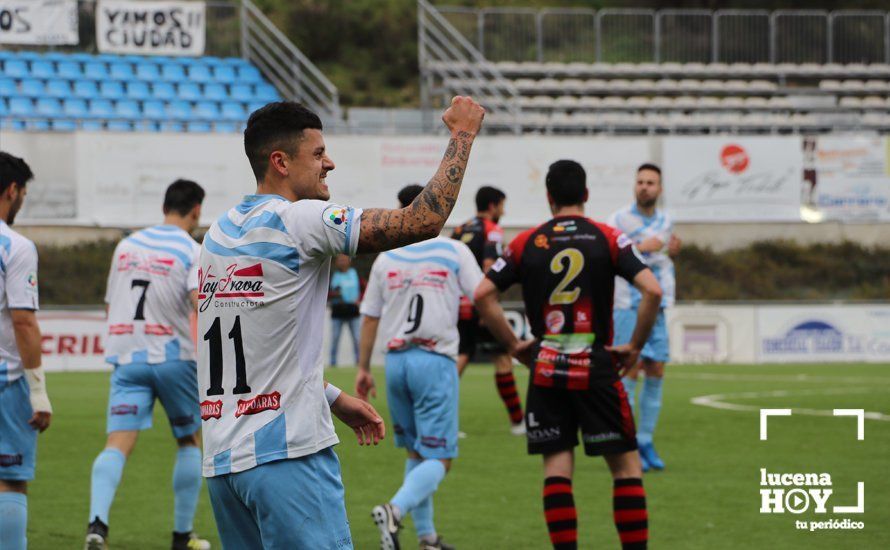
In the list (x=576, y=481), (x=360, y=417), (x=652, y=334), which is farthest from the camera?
(x=652, y=334)

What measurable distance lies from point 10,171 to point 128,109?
981 inches

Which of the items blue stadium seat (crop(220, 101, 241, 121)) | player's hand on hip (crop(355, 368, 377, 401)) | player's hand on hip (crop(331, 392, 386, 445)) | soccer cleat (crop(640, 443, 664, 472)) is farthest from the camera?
blue stadium seat (crop(220, 101, 241, 121))

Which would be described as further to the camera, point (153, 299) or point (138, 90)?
point (138, 90)

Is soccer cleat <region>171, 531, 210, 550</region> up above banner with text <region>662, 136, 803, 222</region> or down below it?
below

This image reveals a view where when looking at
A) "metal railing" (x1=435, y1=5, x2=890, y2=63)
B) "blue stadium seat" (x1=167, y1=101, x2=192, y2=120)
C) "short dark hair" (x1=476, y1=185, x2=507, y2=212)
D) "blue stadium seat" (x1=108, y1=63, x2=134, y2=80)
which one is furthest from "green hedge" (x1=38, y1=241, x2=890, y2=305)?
"short dark hair" (x1=476, y1=185, x2=507, y2=212)

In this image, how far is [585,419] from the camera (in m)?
6.82

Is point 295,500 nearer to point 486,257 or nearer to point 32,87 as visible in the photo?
point 486,257

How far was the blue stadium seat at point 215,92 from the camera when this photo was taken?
31.7 metres

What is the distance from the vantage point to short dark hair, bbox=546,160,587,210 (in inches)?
277

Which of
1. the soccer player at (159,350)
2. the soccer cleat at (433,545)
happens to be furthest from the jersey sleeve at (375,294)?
the soccer cleat at (433,545)

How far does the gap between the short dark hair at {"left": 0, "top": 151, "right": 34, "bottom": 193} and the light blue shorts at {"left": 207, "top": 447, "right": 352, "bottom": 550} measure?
2.91 m

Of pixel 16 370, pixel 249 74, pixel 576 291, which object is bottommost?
pixel 16 370

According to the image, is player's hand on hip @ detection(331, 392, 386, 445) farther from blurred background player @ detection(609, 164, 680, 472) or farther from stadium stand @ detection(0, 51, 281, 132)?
stadium stand @ detection(0, 51, 281, 132)

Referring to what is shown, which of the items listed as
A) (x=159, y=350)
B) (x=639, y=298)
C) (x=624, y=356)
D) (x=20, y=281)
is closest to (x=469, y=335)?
(x=639, y=298)
